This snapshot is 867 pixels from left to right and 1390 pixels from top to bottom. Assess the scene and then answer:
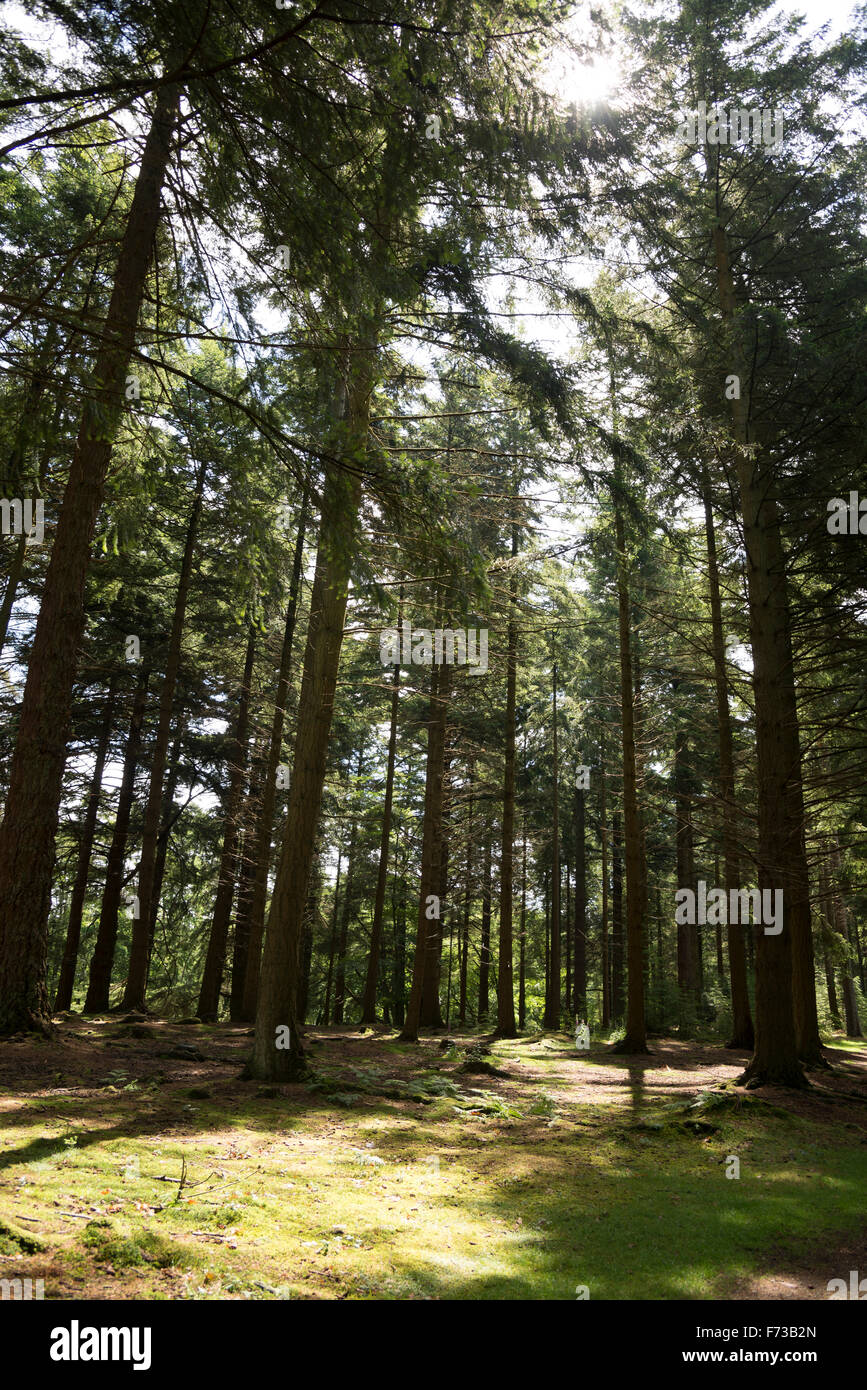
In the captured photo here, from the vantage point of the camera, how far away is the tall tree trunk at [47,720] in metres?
8.01

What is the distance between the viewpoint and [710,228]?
12453mm

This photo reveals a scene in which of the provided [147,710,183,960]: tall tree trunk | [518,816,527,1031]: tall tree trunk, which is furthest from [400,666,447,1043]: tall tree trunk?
[147,710,183,960]: tall tree trunk

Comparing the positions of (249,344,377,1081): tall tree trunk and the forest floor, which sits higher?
(249,344,377,1081): tall tree trunk

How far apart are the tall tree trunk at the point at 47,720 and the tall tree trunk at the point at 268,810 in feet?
20.1

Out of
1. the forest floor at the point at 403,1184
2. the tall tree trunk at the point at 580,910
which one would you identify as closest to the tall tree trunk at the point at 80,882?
the forest floor at the point at 403,1184

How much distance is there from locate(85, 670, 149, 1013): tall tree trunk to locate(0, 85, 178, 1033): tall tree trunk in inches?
395

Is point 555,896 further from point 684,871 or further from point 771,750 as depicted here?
point 771,750

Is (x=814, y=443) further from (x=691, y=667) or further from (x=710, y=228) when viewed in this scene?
(x=691, y=667)

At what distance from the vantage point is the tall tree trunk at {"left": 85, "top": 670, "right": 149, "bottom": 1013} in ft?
59.8

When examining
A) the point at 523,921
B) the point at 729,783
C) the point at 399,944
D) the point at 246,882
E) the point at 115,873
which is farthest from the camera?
the point at 399,944

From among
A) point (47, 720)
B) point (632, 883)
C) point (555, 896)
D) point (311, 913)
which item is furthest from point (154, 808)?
point (555, 896)

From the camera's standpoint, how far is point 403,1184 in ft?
18.6

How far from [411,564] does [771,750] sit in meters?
6.15

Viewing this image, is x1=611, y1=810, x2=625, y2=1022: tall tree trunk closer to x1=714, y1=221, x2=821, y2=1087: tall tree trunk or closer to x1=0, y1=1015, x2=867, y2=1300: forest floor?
x1=714, y1=221, x2=821, y2=1087: tall tree trunk
